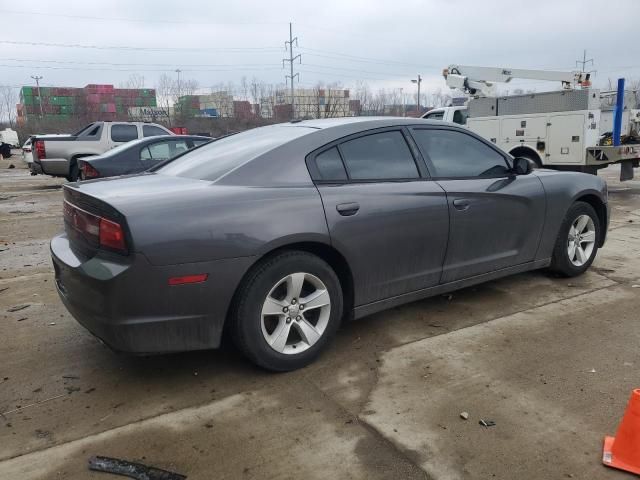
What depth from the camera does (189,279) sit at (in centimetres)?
288

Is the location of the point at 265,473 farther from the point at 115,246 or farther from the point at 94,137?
the point at 94,137

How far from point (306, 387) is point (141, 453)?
996 millimetres

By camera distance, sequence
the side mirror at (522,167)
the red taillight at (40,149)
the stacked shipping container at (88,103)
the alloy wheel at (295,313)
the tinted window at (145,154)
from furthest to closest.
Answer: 1. the stacked shipping container at (88,103)
2. the red taillight at (40,149)
3. the tinted window at (145,154)
4. the side mirror at (522,167)
5. the alloy wheel at (295,313)

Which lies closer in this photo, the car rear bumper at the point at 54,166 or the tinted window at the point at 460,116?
the car rear bumper at the point at 54,166

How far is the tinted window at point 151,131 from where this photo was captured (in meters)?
14.8

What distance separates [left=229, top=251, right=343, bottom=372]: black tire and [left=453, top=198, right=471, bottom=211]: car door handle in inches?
45.6

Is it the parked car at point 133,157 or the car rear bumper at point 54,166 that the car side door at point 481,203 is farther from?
the car rear bumper at point 54,166

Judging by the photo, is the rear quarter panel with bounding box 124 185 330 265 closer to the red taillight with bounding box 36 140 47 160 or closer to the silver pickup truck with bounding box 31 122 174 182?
the silver pickup truck with bounding box 31 122 174 182

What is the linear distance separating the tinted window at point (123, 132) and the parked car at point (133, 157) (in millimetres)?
4571

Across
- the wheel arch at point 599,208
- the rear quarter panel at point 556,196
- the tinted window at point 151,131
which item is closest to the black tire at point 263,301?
the rear quarter panel at point 556,196

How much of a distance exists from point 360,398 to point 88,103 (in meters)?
72.4

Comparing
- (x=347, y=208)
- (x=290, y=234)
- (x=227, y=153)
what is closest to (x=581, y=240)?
(x=347, y=208)

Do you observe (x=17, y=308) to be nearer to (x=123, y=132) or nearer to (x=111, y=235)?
(x=111, y=235)

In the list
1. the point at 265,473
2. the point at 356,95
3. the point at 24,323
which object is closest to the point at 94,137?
the point at 24,323
